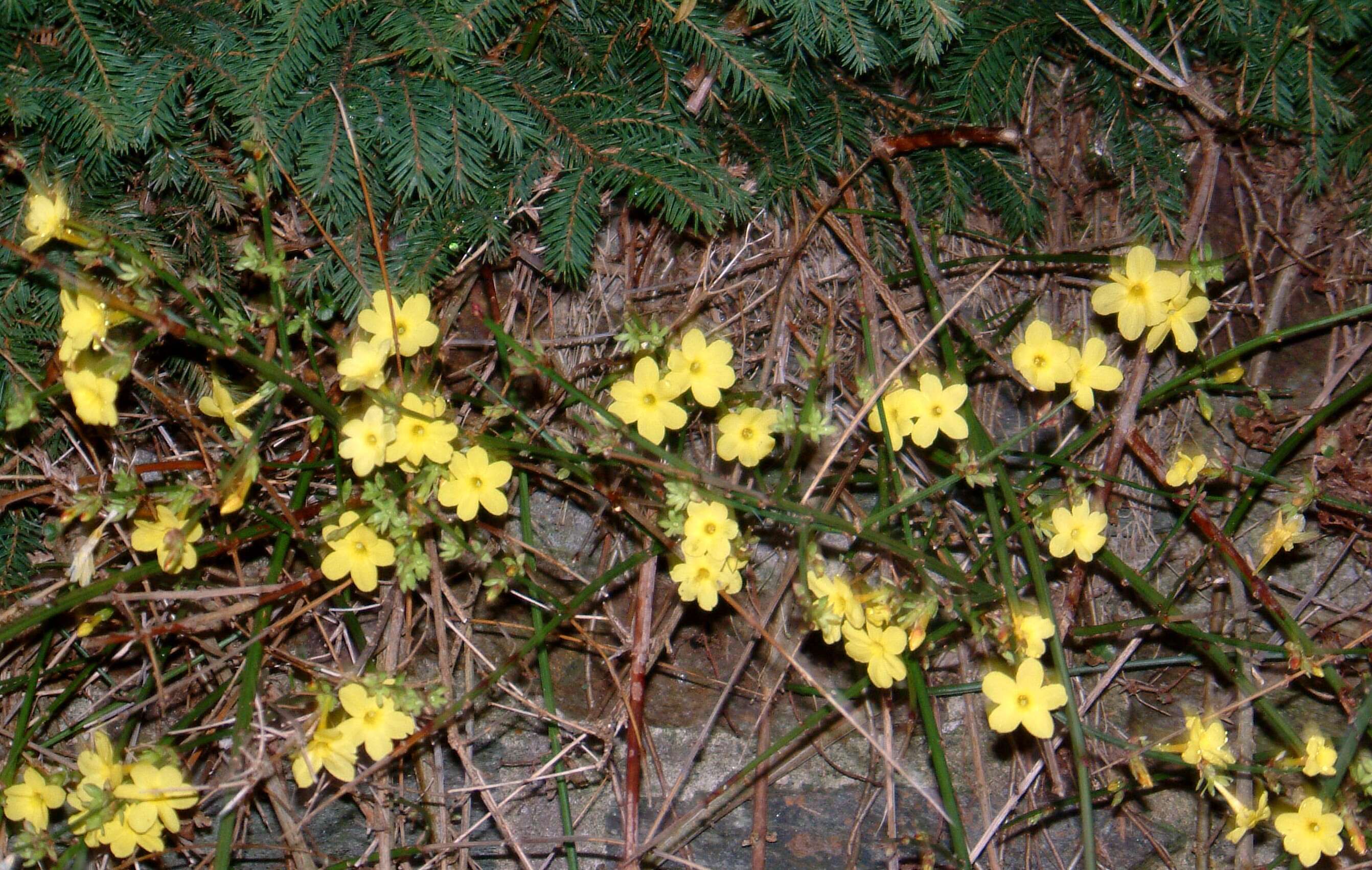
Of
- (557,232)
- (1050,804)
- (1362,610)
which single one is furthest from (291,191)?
(1362,610)

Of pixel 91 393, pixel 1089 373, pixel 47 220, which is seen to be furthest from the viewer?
pixel 1089 373

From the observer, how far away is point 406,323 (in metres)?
1.94

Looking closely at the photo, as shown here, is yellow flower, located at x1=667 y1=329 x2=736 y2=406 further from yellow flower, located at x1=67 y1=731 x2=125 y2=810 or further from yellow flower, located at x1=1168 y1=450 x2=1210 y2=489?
yellow flower, located at x1=67 y1=731 x2=125 y2=810

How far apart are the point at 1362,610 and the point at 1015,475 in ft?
3.04

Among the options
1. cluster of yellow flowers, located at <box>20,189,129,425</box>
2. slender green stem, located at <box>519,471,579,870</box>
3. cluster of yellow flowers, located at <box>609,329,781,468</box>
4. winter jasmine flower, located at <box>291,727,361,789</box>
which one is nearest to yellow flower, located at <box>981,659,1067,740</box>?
cluster of yellow flowers, located at <box>609,329,781,468</box>

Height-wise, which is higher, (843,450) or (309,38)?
(309,38)

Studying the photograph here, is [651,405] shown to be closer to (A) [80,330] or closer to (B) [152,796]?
(A) [80,330]

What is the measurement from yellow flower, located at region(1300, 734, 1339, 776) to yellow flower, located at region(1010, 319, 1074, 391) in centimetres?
93

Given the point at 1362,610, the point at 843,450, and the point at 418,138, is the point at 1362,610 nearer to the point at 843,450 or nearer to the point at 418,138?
the point at 843,450

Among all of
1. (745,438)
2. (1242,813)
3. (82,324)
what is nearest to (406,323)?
(82,324)

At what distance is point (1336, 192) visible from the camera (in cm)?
231

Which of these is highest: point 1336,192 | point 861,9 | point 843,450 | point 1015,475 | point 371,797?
point 1336,192

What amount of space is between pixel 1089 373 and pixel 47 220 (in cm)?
219

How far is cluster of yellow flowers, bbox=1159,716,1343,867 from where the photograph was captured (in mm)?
1925
